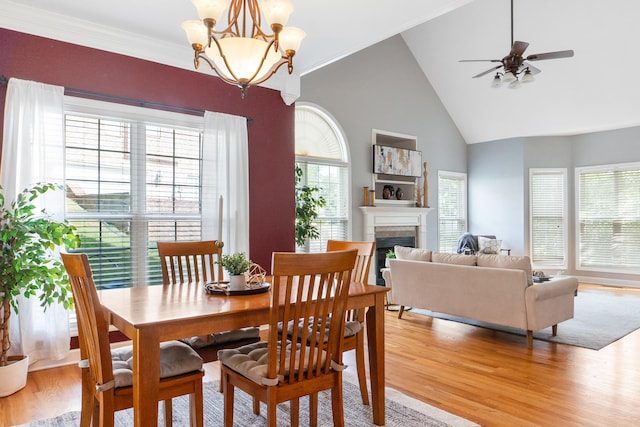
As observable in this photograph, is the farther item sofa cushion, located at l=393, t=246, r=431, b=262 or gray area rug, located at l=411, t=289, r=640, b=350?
sofa cushion, located at l=393, t=246, r=431, b=262

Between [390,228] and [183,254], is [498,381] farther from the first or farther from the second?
[390,228]

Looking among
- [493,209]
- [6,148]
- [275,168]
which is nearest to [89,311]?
[6,148]

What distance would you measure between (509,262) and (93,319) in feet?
11.3

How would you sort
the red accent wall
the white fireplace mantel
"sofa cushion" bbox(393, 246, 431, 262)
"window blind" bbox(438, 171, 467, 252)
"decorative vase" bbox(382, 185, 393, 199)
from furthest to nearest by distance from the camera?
"window blind" bbox(438, 171, 467, 252), "decorative vase" bbox(382, 185, 393, 199), the white fireplace mantel, "sofa cushion" bbox(393, 246, 431, 262), the red accent wall

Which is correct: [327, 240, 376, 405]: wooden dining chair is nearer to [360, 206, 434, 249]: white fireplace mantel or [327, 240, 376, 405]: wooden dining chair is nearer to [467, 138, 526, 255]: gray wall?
[360, 206, 434, 249]: white fireplace mantel

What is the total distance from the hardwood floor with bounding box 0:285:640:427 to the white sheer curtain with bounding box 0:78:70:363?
270 mm

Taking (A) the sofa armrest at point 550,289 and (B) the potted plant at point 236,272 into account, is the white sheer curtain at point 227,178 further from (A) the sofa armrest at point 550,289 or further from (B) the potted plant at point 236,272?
(A) the sofa armrest at point 550,289

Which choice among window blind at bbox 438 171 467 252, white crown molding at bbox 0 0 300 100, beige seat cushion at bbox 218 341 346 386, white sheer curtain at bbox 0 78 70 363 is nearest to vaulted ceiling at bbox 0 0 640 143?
white crown molding at bbox 0 0 300 100

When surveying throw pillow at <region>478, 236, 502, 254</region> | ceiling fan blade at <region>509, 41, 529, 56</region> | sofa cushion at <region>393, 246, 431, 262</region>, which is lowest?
throw pillow at <region>478, 236, 502, 254</region>

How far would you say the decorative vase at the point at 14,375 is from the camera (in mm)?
2932

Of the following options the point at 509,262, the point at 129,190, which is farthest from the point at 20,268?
the point at 509,262

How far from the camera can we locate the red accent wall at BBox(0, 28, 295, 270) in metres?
3.45

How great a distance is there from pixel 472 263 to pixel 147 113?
11.1 ft

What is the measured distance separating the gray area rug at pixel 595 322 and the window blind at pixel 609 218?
129 cm
